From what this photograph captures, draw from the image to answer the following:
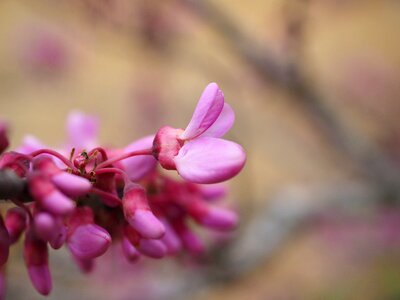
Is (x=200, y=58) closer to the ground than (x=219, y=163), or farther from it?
farther from it

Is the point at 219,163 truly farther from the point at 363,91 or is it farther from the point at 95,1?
the point at 363,91

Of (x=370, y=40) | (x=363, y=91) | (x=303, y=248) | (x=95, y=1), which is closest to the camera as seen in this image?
(x=95, y=1)

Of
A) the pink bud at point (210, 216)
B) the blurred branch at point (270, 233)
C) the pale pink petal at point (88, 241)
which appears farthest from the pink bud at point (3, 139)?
the blurred branch at point (270, 233)

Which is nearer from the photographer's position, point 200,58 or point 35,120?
point 200,58

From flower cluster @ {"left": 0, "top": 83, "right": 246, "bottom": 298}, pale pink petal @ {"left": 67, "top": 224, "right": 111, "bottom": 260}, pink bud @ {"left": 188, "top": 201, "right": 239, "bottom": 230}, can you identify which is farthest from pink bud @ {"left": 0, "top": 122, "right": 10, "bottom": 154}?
pink bud @ {"left": 188, "top": 201, "right": 239, "bottom": 230}

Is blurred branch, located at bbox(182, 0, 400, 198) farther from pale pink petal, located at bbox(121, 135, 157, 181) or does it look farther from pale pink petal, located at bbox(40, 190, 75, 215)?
pale pink petal, located at bbox(40, 190, 75, 215)

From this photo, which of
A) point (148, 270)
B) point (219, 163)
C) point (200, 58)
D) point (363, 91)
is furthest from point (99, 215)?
point (363, 91)

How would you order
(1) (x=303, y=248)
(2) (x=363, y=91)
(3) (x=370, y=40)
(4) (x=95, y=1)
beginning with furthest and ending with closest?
(3) (x=370, y=40), (1) (x=303, y=248), (2) (x=363, y=91), (4) (x=95, y=1)
